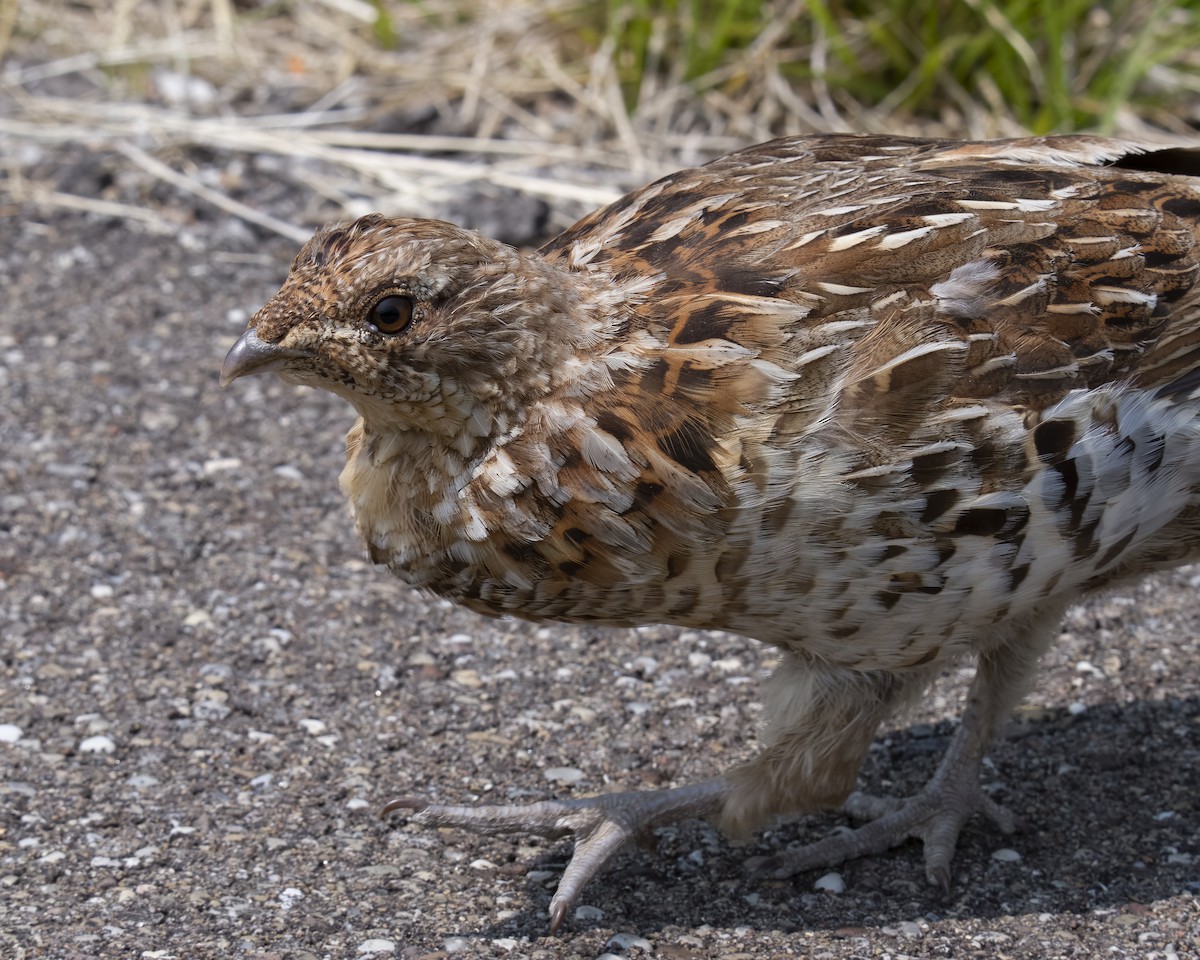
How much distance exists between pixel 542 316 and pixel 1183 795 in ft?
7.39

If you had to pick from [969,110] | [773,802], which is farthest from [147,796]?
[969,110]

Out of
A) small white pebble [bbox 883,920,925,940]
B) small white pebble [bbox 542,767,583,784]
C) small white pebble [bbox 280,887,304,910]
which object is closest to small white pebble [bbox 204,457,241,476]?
small white pebble [bbox 542,767,583,784]

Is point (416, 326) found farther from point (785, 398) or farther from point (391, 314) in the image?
point (785, 398)

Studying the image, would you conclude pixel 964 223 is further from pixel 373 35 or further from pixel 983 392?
pixel 373 35

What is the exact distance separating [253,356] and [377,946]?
1348mm

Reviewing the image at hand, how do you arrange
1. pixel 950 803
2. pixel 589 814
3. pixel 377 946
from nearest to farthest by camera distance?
pixel 377 946, pixel 589 814, pixel 950 803

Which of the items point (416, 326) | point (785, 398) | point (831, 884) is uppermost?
point (416, 326)

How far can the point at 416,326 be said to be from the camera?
320 cm

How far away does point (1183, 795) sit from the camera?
4.16 m

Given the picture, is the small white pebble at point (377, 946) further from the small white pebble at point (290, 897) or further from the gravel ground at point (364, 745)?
the small white pebble at point (290, 897)

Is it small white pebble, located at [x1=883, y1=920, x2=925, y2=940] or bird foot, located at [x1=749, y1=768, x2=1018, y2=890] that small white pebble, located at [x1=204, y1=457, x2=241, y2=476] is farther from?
small white pebble, located at [x1=883, y1=920, x2=925, y2=940]

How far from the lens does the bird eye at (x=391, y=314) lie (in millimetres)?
3182

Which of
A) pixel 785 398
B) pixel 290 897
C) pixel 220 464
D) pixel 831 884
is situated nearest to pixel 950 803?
pixel 831 884

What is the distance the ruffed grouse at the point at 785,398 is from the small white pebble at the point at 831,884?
65 cm
